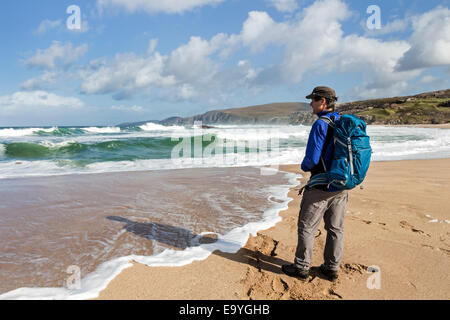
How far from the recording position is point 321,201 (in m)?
2.84

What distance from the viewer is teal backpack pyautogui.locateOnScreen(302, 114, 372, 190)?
256 centimetres

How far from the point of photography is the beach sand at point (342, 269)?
278 cm

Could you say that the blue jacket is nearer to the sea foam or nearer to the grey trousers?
the grey trousers

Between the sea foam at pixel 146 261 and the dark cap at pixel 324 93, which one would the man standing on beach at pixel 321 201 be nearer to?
the dark cap at pixel 324 93

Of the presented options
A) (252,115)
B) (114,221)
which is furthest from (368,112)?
(114,221)

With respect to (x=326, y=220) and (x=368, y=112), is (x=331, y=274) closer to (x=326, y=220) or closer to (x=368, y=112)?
(x=326, y=220)

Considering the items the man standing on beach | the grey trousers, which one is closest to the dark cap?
the man standing on beach

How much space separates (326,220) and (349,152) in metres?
0.81

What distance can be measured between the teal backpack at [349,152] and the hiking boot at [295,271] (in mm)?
1012

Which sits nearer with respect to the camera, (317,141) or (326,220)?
(317,141)

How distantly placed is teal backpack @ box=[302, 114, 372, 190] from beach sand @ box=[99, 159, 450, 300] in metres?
1.11

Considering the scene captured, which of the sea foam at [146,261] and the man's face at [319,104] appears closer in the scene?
the sea foam at [146,261]

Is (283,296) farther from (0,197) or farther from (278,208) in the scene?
(0,197)

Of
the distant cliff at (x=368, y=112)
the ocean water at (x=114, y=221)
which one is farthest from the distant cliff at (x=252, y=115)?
the ocean water at (x=114, y=221)
